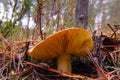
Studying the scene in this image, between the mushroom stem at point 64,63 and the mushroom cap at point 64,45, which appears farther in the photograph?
the mushroom stem at point 64,63

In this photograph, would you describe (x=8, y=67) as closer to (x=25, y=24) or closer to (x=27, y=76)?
(x=27, y=76)

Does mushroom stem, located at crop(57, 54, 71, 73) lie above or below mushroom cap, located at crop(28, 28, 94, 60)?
below

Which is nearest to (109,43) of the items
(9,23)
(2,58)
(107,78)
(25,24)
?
(107,78)

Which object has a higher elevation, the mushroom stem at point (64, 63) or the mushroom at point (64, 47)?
the mushroom at point (64, 47)

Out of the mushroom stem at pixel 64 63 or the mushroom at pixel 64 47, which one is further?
the mushroom stem at pixel 64 63
